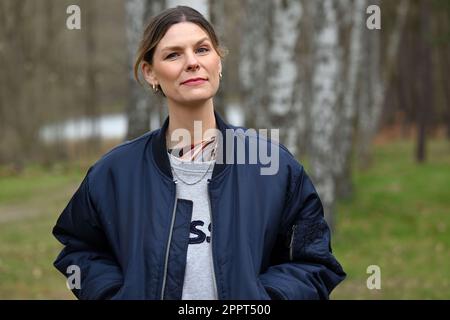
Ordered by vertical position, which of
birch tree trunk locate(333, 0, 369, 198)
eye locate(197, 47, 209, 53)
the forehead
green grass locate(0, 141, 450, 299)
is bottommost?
green grass locate(0, 141, 450, 299)

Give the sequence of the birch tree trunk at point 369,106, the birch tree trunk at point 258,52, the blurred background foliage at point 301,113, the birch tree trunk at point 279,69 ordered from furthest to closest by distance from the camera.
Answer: the birch tree trunk at point 369,106 < the birch tree trunk at point 258,52 < the birch tree trunk at point 279,69 < the blurred background foliage at point 301,113

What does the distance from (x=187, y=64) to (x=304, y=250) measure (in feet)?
2.50

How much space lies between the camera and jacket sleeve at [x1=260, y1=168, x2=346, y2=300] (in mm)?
3064

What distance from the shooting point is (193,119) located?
10.4 feet

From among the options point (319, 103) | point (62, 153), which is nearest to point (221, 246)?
point (319, 103)

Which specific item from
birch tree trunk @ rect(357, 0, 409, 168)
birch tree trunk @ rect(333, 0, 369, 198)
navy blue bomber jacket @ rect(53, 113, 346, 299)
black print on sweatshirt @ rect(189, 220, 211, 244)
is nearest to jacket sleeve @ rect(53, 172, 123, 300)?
navy blue bomber jacket @ rect(53, 113, 346, 299)

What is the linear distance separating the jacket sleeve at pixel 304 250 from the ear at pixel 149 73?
2.09 feet

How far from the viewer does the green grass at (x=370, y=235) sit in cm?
1059

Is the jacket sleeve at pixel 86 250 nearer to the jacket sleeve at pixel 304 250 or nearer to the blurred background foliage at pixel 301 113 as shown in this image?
the jacket sleeve at pixel 304 250

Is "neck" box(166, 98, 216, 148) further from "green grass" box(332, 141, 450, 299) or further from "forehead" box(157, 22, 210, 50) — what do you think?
"green grass" box(332, 141, 450, 299)

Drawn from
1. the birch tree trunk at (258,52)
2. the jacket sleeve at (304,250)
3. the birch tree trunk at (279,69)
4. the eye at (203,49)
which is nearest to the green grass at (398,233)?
the birch tree trunk at (279,69)

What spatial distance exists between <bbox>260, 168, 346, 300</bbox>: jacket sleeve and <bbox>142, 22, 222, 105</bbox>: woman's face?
459 mm

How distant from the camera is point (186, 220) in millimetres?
3023

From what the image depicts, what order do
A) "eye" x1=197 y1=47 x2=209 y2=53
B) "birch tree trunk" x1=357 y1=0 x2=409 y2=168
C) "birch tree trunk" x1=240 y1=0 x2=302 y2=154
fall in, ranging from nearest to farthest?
"eye" x1=197 y1=47 x2=209 y2=53, "birch tree trunk" x1=240 y1=0 x2=302 y2=154, "birch tree trunk" x1=357 y1=0 x2=409 y2=168
